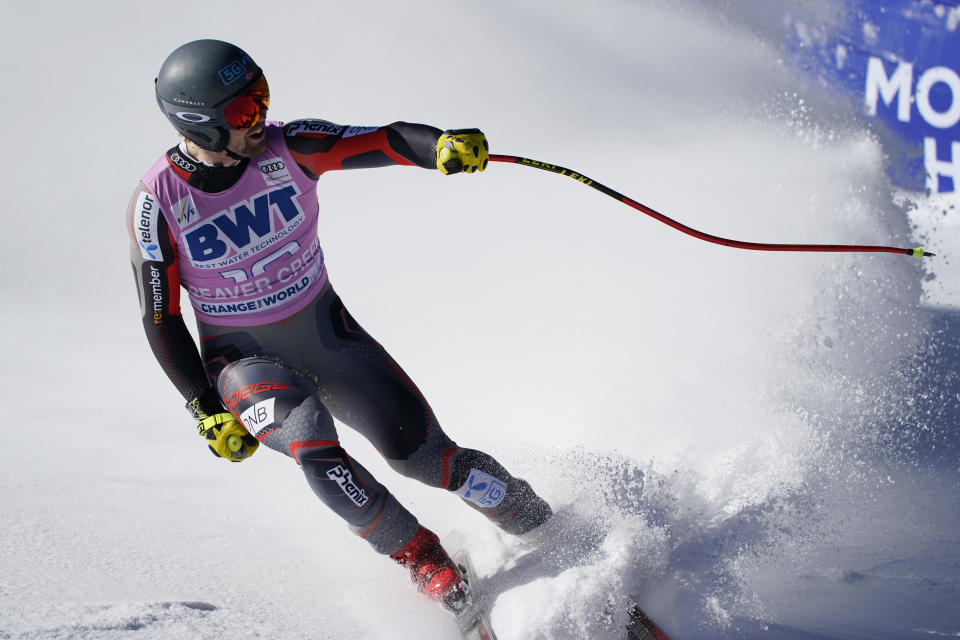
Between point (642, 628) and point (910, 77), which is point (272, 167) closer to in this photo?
point (642, 628)

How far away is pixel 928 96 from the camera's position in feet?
21.6

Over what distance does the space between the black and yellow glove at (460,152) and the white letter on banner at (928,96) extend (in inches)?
220

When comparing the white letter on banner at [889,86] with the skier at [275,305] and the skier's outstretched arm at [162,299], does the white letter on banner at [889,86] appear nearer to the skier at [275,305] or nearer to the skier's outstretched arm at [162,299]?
the skier at [275,305]

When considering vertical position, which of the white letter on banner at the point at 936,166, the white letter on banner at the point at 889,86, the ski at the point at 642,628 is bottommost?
the ski at the point at 642,628

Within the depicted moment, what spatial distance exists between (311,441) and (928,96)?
21.3 feet

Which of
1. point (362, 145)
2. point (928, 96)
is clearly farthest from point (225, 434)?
point (928, 96)

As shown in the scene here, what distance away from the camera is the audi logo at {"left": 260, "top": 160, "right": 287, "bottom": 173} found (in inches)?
103

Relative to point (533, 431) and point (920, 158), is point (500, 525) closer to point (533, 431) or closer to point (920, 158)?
point (533, 431)

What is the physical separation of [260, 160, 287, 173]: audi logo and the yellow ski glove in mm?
823

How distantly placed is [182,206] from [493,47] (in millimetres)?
9387

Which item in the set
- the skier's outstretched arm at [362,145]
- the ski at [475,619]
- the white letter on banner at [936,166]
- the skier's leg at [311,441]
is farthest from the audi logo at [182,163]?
the white letter on banner at [936,166]

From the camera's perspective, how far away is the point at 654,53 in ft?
36.6

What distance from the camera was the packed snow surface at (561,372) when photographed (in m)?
2.72

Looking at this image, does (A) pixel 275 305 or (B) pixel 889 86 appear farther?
(B) pixel 889 86
